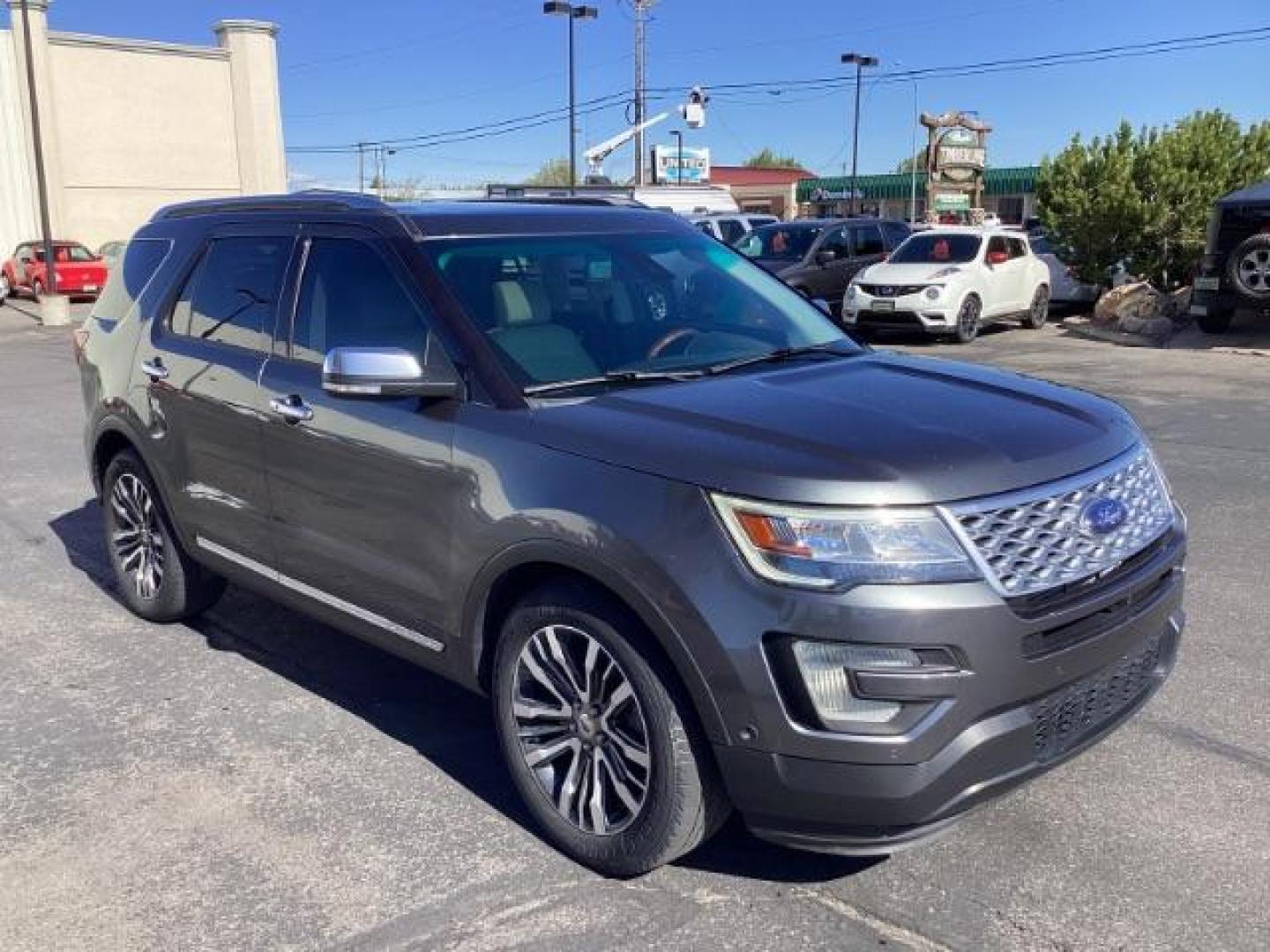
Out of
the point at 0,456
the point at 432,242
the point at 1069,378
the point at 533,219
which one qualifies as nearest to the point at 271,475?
the point at 432,242

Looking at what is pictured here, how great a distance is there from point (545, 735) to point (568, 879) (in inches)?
15.6

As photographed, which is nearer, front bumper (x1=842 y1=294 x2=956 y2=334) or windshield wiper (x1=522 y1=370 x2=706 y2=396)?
windshield wiper (x1=522 y1=370 x2=706 y2=396)

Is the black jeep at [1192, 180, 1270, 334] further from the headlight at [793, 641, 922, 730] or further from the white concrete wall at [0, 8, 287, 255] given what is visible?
the white concrete wall at [0, 8, 287, 255]

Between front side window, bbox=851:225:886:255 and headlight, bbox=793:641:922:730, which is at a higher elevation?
front side window, bbox=851:225:886:255

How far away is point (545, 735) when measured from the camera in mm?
3326

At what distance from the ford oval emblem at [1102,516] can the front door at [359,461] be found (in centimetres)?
170

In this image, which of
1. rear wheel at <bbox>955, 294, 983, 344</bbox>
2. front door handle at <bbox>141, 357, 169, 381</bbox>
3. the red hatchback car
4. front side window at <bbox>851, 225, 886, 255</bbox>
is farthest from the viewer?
the red hatchback car

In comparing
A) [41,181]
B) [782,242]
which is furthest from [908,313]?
[41,181]

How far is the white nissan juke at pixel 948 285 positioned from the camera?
54.2 feet

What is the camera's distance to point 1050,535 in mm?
2795

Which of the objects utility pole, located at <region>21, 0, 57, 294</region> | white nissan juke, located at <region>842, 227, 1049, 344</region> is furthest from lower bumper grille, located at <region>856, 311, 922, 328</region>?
utility pole, located at <region>21, 0, 57, 294</region>

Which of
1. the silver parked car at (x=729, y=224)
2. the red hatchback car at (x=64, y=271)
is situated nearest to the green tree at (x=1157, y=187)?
the silver parked car at (x=729, y=224)

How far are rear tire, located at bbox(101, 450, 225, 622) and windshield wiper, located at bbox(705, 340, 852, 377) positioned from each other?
252 cm

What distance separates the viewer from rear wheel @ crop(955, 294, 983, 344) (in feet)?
55.1
